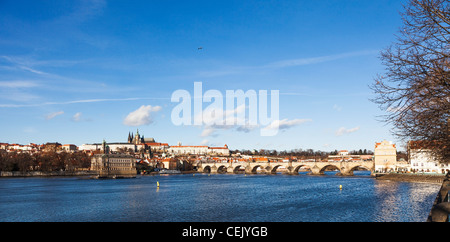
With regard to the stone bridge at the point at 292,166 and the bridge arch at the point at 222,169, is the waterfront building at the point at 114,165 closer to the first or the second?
the stone bridge at the point at 292,166

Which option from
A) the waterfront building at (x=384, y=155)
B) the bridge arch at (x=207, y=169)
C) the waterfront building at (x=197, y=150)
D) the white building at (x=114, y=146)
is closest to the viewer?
the waterfront building at (x=384, y=155)

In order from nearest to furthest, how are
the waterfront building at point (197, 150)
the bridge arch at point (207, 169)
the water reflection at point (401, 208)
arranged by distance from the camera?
the water reflection at point (401, 208)
the bridge arch at point (207, 169)
the waterfront building at point (197, 150)

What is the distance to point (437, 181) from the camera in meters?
42.1

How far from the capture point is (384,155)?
207 ft

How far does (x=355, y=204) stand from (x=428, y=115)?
1788 centimetres

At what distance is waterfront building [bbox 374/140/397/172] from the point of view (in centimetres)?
6281

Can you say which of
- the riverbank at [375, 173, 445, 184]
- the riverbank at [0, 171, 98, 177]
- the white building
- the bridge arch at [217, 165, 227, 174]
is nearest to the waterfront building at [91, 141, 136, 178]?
the riverbank at [0, 171, 98, 177]

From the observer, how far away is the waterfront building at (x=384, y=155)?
62.8 metres

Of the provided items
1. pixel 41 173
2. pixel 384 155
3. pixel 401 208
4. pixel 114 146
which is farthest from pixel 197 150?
pixel 401 208

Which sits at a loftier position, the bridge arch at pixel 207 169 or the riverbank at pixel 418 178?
the riverbank at pixel 418 178

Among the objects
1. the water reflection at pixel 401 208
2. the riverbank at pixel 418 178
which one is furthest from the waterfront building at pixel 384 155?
the water reflection at pixel 401 208

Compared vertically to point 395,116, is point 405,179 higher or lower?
lower
